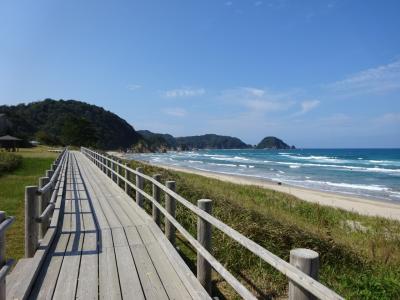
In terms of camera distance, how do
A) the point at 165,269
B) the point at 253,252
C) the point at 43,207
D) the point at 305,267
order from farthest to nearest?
the point at 43,207 → the point at 165,269 → the point at 253,252 → the point at 305,267

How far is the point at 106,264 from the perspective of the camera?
16.4 ft

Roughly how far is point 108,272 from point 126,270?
0.23m

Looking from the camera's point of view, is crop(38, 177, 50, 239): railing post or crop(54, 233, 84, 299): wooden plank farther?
crop(38, 177, 50, 239): railing post

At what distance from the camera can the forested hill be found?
82738 millimetres

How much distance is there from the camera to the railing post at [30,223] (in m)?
5.27

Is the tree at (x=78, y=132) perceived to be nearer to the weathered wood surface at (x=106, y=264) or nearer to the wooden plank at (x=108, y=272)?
the weathered wood surface at (x=106, y=264)

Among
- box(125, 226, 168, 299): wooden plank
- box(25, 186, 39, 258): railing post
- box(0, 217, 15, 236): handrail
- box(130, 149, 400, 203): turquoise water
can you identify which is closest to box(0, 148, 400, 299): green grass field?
box(125, 226, 168, 299): wooden plank

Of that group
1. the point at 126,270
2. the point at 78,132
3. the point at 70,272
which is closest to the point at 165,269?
the point at 126,270

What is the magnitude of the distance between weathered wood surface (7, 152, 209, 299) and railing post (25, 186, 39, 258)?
0.14 metres

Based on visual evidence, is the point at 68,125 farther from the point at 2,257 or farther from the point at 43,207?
the point at 2,257

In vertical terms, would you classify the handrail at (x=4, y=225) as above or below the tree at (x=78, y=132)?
below

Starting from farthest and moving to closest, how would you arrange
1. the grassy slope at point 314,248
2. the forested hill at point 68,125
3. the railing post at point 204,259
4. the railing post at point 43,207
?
the forested hill at point 68,125 < the railing post at point 43,207 < the grassy slope at point 314,248 < the railing post at point 204,259

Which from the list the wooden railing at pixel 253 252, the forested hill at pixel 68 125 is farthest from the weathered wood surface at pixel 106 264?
the forested hill at pixel 68 125

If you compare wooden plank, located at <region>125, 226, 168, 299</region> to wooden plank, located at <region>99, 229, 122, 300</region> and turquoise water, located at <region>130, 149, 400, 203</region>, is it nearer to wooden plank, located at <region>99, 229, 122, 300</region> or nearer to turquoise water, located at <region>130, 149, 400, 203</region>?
wooden plank, located at <region>99, 229, 122, 300</region>
